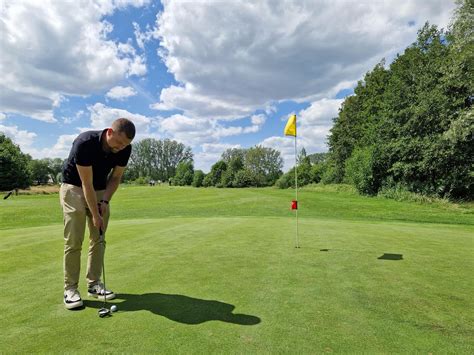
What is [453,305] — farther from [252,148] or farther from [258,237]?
[252,148]

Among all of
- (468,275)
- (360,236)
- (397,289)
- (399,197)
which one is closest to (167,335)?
(397,289)

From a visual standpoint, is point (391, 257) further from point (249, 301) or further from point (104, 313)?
point (104, 313)

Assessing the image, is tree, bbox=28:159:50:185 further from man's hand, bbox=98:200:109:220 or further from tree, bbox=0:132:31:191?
man's hand, bbox=98:200:109:220

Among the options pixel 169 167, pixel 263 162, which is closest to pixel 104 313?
pixel 263 162

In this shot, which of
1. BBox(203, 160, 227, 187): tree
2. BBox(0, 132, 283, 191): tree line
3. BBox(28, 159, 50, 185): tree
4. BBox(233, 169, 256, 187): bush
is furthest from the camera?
BBox(28, 159, 50, 185): tree

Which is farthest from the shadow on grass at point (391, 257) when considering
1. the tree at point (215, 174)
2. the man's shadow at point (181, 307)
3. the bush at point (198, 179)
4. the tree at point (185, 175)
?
the tree at point (185, 175)

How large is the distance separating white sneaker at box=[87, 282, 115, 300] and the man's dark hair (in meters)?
2.03

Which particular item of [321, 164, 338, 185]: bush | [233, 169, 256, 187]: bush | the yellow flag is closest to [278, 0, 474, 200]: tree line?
[321, 164, 338, 185]: bush

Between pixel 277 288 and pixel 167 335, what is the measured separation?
6.10ft

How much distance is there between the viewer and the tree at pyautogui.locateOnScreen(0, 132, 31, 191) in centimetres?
6062

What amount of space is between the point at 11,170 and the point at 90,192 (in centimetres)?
7252

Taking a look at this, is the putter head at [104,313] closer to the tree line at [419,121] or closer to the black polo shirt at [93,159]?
the black polo shirt at [93,159]

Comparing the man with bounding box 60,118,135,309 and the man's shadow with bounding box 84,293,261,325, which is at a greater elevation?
the man with bounding box 60,118,135,309

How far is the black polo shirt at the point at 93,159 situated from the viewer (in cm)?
386
